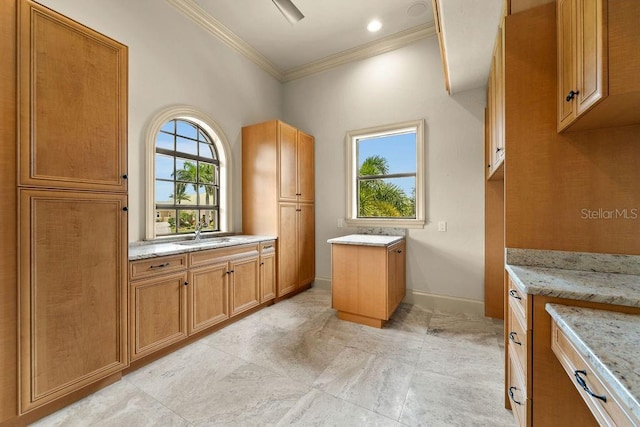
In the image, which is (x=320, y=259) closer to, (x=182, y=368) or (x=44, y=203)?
(x=182, y=368)

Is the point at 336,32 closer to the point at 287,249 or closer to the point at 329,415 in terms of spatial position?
the point at 287,249

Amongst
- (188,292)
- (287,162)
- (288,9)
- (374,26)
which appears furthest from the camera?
(287,162)

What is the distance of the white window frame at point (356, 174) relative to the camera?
339 centimetres

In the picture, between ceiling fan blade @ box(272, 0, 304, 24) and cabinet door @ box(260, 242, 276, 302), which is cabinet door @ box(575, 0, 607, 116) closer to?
ceiling fan blade @ box(272, 0, 304, 24)

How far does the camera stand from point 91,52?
175 cm

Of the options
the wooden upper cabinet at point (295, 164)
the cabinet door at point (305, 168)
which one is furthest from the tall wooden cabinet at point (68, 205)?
the cabinet door at point (305, 168)

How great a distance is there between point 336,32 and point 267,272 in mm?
3214

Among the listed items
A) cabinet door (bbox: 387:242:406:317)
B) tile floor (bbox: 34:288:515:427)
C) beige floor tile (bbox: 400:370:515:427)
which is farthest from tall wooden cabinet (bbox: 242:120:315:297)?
beige floor tile (bbox: 400:370:515:427)

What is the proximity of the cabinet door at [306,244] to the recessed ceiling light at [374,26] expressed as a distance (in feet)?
8.05

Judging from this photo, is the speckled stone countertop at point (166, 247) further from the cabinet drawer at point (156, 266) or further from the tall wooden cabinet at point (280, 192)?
the tall wooden cabinet at point (280, 192)

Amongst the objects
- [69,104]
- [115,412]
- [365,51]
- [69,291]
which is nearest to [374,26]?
[365,51]

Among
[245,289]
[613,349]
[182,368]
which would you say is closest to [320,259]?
[245,289]

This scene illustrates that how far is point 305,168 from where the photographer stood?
397cm

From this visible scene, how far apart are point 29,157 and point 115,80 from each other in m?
0.75
